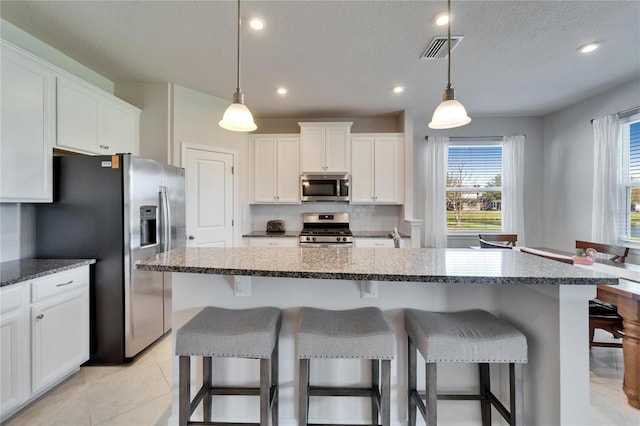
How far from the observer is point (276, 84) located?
9.89 feet

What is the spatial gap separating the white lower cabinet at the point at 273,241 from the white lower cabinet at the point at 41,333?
181 centimetres

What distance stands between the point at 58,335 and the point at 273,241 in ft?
7.19

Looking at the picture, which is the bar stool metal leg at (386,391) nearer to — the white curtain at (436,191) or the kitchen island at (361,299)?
the kitchen island at (361,299)

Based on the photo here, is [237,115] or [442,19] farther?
[442,19]

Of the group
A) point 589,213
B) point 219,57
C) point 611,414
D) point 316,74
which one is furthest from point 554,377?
point 589,213

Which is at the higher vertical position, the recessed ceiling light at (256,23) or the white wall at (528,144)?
the recessed ceiling light at (256,23)

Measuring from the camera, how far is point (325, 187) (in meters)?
3.84

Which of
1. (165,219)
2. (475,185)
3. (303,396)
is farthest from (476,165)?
(165,219)

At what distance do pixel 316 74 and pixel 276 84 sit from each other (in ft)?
1.65

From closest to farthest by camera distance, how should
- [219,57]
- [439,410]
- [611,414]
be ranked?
[439,410] < [611,414] < [219,57]

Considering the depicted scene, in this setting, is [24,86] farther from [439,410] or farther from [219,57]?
[439,410]

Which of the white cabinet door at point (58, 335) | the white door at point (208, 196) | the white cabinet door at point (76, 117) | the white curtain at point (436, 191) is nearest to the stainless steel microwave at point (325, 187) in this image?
the white door at point (208, 196)

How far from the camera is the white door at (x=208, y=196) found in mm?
3207

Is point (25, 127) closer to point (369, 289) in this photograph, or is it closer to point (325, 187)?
point (369, 289)
